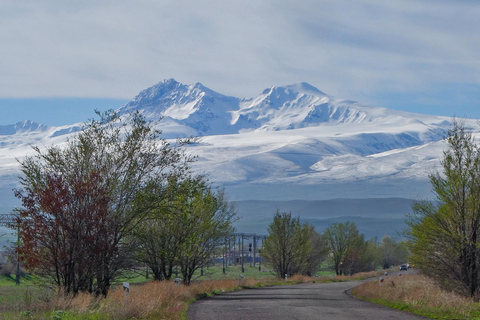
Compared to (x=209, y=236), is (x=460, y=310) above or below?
below

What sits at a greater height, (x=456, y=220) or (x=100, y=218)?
(x=100, y=218)

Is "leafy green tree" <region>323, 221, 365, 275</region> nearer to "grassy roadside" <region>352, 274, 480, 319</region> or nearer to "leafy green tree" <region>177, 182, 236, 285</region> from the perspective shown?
"leafy green tree" <region>177, 182, 236, 285</region>

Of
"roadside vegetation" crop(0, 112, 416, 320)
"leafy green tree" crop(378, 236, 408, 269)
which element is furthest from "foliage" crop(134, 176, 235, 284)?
"leafy green tree" crop(378, 236, 408, 269)

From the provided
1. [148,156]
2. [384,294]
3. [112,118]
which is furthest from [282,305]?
[112,118]

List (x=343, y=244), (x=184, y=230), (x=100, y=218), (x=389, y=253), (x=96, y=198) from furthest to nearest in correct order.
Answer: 1. (x=389, y=253)
2. (x=343, y=244)
3. (x=184, y=230)
4. (x=100, y=218)
5. (x=96, y=198)

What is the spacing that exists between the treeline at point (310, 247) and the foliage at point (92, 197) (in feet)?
50.5

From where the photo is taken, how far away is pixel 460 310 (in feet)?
63.7

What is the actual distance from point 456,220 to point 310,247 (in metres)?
39.8

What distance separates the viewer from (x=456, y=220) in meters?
29.9

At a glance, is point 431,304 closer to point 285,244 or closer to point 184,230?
point 184,230

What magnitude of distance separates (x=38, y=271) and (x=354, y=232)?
75359 millimetres

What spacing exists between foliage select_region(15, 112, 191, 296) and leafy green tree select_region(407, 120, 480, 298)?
13.2 m

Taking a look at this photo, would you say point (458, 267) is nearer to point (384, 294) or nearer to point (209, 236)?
point (384, 294)

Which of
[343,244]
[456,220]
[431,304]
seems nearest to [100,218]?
[431,304]
